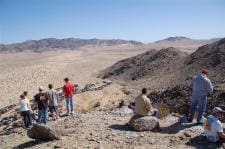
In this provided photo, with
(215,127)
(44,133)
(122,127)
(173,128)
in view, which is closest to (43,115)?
(44,133)

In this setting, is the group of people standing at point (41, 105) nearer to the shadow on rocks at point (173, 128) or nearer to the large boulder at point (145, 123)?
the large boulder at point (145, 123)

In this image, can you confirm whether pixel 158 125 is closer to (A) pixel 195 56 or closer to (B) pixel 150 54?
(A) pixel 195 56

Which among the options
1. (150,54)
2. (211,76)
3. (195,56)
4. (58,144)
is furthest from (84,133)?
(150,54)

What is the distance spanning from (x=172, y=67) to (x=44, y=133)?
24.5m

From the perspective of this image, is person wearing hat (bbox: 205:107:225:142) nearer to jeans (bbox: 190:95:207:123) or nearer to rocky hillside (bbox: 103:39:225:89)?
jeans (bbox: 190:95:207:123)

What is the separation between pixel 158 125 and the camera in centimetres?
1270

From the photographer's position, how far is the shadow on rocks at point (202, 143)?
11031 millimetres

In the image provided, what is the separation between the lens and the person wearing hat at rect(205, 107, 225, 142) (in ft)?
35.0

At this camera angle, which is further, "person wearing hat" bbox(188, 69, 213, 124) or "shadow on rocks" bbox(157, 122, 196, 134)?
"shadow on rocks" bbox(157, 122, 196, 134)

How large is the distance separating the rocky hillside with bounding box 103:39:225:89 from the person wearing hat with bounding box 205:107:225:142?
12.3 meters

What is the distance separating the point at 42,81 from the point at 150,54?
40.2 feet

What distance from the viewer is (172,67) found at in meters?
35.6

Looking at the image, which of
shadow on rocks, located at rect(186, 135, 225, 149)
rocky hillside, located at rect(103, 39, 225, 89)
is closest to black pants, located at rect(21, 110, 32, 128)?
shadow on rocks, located at rect(186, 135, 225, 149)

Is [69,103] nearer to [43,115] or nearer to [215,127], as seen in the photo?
[43,115]
